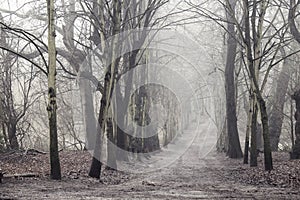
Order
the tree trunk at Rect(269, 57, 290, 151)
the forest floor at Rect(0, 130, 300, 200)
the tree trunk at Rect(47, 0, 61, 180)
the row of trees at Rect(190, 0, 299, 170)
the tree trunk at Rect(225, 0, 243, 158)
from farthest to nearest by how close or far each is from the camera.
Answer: the tree trunk at Rect(269, 57, 290, 151), the tree trunk at Rect(225, 0, 243, 158), the row of trees at Rect(190, 0, 299, 170), the tree trunk at Rect(47, 0, 61, 180), the forest floor at Rect(0, 130, 300, 200)

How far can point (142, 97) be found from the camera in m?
23.1

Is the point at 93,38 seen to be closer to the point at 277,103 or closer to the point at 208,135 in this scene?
the point at 277,103

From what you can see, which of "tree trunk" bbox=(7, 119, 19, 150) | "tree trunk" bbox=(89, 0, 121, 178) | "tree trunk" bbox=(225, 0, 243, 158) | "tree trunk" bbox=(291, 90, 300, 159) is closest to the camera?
"tree trunk" bbox=(89, 0, 121, 178)

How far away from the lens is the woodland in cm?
1070

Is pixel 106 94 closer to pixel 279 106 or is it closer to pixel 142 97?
pixel 142 97

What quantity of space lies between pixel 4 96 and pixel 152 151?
9718mm

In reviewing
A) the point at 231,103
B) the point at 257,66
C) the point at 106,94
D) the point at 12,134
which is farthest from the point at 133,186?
the point at 231,103

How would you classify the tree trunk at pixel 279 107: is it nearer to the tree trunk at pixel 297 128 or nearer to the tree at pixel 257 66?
the tree trunk at pixel 297 128

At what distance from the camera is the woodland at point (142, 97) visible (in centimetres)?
1070

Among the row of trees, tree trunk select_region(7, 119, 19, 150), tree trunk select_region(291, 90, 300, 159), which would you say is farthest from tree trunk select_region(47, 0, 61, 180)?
tree trunk select_region(7, 119, 19, 150)

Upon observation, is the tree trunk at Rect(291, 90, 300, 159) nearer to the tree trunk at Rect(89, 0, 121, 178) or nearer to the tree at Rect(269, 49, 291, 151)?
the tree trunk at Rect(89, 0, 121, 178)

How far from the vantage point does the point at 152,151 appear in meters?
26.7

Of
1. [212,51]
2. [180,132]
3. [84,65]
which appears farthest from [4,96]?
[180,132]

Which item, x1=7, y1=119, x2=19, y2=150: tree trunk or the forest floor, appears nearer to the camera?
the forest floor
